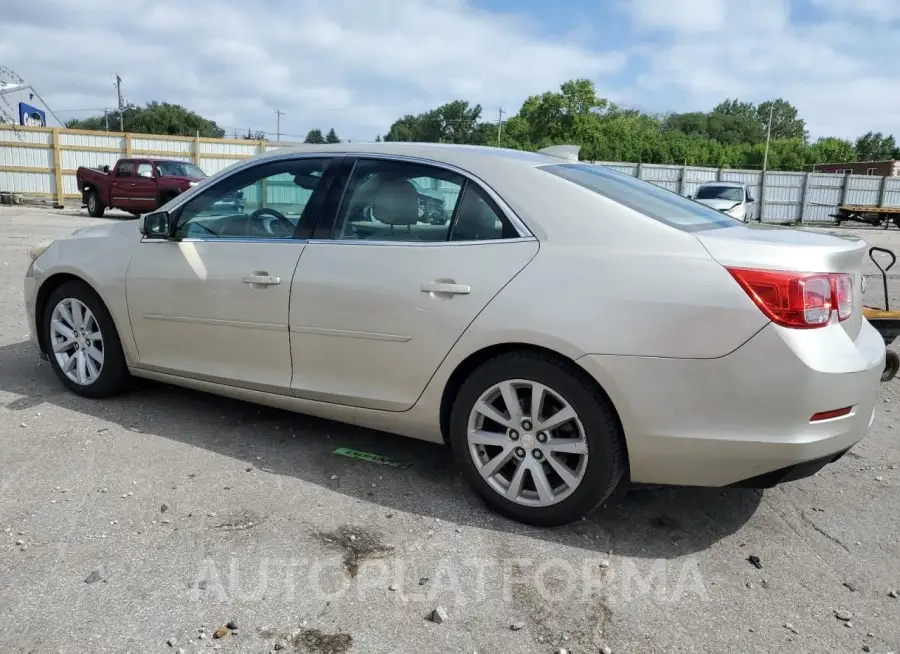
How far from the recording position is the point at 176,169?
2153cm

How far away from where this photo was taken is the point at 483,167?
335 cm

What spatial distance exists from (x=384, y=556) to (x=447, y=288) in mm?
1133

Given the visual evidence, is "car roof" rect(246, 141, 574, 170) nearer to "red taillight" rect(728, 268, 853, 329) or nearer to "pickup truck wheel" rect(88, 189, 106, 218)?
"red taillight" rect(728, 268, 853, 329)

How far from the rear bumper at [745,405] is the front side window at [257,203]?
1.78m

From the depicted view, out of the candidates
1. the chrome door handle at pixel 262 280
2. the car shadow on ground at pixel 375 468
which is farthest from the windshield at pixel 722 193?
the chrome door handle at pixel 262 280

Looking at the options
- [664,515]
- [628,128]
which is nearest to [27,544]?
[664,515]

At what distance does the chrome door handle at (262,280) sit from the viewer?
3.69 meters

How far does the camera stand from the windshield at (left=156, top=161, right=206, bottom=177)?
21.2 meters

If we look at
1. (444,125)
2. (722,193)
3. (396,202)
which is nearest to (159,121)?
(444,125)

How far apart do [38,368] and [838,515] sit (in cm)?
515

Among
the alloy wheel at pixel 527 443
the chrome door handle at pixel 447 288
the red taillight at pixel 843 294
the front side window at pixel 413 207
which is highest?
the front side window at pixel 413 207

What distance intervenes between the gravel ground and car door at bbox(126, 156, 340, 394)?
459 millimetres

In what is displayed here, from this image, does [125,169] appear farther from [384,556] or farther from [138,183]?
[384,556]

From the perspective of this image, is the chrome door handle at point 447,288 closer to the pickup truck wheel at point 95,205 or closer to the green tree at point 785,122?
the pickup truck wheel at point 95,205
